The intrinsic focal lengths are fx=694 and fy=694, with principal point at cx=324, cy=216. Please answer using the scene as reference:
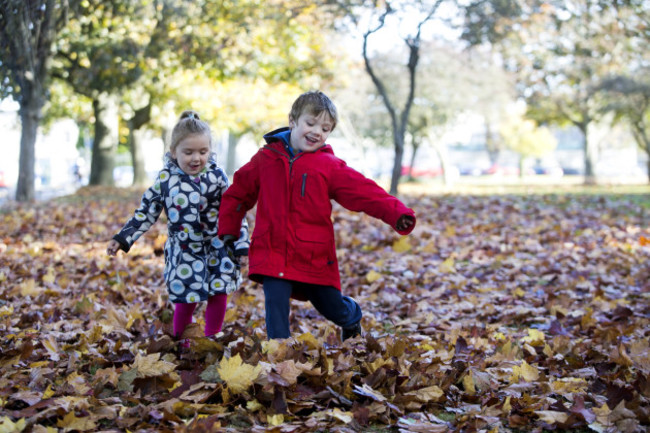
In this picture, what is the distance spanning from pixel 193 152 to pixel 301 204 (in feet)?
2.56

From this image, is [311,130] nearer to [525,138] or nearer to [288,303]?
[288,303]

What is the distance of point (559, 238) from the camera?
9.02 m

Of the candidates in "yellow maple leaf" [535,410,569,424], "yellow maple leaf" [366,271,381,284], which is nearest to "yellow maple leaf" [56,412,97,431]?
"yellow maple leaf" [535,410,569,424]

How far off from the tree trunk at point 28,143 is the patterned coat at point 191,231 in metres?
12.1

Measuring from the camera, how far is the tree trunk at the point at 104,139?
22.2 m

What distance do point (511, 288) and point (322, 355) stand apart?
3439 millimetres

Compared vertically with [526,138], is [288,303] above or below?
below

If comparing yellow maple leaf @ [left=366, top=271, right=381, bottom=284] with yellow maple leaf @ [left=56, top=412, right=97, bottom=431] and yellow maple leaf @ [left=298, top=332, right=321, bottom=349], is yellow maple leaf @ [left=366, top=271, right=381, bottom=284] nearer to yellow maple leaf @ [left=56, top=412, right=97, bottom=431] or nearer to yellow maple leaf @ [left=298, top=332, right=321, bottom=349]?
yellow maple leaf @ [left=298, top=332, right=321, bottom=349]

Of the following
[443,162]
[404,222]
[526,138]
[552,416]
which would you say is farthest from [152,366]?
[526,138]

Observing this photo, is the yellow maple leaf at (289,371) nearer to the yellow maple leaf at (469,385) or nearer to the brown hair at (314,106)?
the yellow maple leaf at (469,385)

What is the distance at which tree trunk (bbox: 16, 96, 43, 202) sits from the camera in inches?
583

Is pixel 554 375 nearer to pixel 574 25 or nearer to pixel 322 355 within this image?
pixel 322 355

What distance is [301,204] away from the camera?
3525 mm

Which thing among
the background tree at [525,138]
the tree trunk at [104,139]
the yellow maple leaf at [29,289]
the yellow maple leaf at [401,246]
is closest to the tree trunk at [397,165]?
the yellow maple leaf at [401,246]
